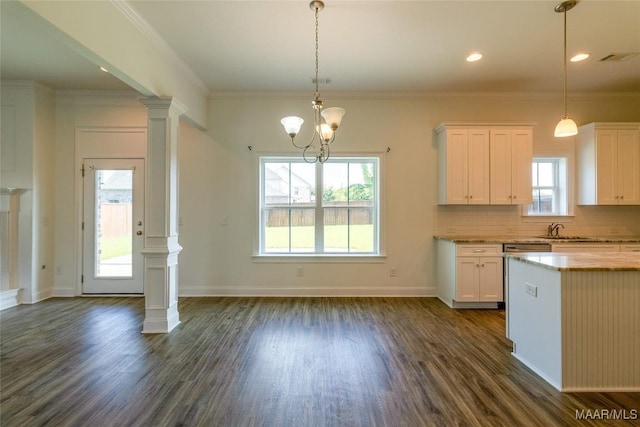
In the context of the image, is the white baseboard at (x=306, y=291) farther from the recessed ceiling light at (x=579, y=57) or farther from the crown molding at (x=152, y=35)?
the recessed ceiling light at (x=579, y=57)

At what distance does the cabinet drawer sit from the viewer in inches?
161

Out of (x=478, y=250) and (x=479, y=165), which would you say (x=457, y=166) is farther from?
(x=478, y=250)

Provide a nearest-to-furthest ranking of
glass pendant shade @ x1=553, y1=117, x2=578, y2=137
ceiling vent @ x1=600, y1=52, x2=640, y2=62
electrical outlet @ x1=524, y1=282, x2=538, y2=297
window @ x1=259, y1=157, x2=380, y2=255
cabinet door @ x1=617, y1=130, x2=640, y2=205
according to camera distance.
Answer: electrical outlet @ x1=524, y1=282, x2=538, y2=297
glass pendant shade @ x1=553, y1=117, x2=578, y2=137
ceiling vent @ x1=600, y1=52, x2=640, y2=62
cabinet door @ x1=617, y1=130, x2=640, y2=205
window @ x1=259, y1=157, x2=380, y2=255

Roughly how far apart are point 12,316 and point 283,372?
12.2ft

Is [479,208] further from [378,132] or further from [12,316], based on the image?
[12,316]

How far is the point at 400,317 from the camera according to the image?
3775 mm

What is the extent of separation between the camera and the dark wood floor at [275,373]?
6.51 ft

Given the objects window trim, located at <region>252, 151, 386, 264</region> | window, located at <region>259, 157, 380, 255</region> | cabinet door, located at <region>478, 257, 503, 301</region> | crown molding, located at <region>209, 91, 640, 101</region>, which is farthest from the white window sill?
crown molding, located at <region>209, 91, 640, 101</region>

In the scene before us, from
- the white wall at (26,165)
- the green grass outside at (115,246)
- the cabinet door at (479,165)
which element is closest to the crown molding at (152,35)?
the white wall at (26,165)

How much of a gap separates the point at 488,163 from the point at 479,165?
0.43 feet

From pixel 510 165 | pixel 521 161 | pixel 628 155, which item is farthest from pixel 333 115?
pixel 628 155

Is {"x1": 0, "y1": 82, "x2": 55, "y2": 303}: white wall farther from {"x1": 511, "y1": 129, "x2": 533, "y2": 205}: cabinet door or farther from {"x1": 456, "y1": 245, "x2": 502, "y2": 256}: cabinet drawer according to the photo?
{"x1": 511, "y1": 129, "x2": 533, "y2": 205}: cabinet door

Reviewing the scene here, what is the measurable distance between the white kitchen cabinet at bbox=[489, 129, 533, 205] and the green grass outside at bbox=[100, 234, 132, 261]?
550 centimetres

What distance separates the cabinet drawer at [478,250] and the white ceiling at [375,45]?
7.55ft
